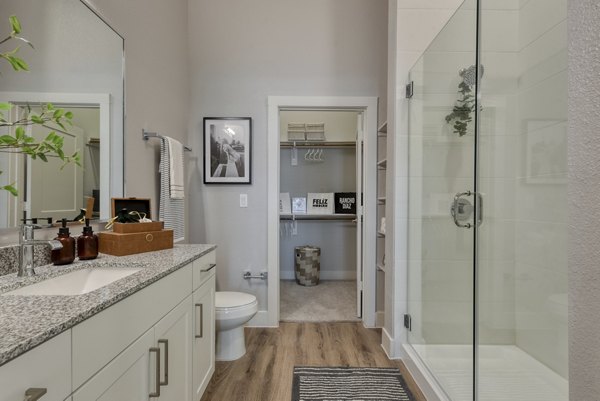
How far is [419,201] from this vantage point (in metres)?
2.11

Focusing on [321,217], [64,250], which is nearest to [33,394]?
[64,250]

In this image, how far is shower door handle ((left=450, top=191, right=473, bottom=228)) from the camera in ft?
5.47

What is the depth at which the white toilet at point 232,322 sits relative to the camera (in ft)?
6.89

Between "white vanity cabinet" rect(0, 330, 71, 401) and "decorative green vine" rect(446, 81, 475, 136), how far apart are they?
186 centimetres

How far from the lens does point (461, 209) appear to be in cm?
172

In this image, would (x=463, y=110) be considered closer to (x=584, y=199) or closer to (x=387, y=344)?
(x=584, y=199)

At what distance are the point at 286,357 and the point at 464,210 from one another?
5.05 ft

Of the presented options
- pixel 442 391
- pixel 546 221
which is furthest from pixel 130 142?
pixel 546 221

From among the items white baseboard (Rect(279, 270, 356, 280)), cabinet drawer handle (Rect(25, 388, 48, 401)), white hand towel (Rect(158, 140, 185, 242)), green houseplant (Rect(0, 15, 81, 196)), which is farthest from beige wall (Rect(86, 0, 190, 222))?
white baseboard (Rect(279, 270, 356, 280))

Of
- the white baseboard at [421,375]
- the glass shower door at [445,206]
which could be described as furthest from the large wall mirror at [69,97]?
the white baseboard at [421,375]

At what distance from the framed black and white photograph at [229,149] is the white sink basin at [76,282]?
5.11 ft

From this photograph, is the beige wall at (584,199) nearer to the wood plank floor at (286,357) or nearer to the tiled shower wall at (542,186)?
the tiled shower wall at (542,186)

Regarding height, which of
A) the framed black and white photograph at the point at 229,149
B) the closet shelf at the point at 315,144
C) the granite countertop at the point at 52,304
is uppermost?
the closet shelf at the point at 315,144

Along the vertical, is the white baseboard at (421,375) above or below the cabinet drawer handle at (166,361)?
below
